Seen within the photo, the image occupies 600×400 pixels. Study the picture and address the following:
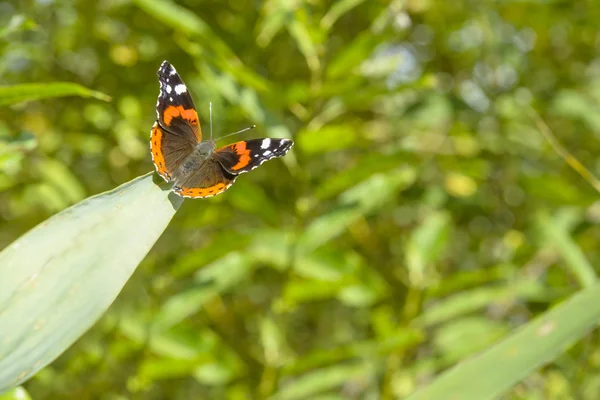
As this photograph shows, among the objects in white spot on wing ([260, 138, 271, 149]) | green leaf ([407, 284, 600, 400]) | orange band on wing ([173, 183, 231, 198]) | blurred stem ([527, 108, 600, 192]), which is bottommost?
green leaf ([407, 284, 600, 400])

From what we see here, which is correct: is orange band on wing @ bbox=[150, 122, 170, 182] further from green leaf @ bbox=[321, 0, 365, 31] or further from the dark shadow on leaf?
green leaf @ bbox=[321, 0, 365, 31]

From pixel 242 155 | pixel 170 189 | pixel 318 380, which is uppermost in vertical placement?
pixel 242 155

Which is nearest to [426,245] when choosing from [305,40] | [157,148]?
[305,40]

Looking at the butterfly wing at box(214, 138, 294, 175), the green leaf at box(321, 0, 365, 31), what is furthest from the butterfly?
the green leaf at box(321, 0, 365, 31)

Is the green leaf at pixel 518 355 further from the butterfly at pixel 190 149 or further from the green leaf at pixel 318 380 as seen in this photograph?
the green leaf at pixel 318 380

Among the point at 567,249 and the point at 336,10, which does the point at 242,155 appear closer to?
the point at 336,10

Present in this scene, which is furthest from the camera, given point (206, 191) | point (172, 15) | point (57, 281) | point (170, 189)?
point (172, 15)

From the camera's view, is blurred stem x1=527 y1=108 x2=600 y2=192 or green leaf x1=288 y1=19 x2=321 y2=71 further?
green leaf x1=288 y1=19 x2=321 y2=71
